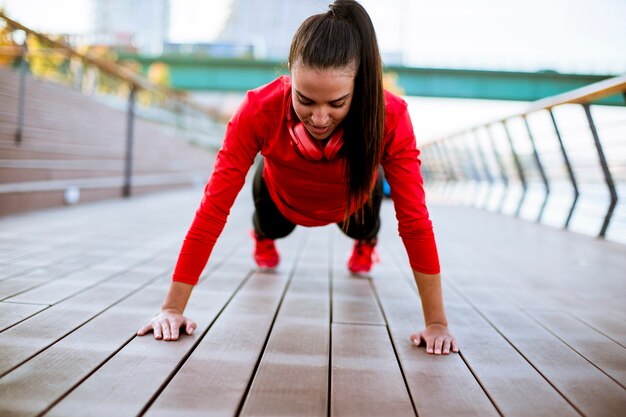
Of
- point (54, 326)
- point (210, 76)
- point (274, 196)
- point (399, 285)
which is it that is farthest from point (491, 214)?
point (210, 76)

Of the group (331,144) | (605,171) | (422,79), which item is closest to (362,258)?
(331,144)

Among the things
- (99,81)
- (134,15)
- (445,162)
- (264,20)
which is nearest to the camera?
(99,81)

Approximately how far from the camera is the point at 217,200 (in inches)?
60.8

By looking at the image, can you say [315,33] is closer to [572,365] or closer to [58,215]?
[572,365]

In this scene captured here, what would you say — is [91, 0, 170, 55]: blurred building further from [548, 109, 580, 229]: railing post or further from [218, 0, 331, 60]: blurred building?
[548, 109, 580, 229]: railing post

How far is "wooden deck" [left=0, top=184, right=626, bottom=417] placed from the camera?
1.12 m

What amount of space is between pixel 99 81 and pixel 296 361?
724cm

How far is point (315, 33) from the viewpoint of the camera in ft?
4.54

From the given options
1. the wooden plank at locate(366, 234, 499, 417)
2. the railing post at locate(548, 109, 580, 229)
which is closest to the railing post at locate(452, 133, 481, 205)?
the railing post at locate(548, 109, 580, 229)

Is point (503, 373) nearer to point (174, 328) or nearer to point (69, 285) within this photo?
point (174, 328)

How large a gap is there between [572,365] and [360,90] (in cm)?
93

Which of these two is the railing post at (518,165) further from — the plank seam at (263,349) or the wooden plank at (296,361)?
the wooden plank at (296,361)

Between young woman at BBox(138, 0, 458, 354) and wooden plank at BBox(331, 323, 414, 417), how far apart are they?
5.7 inches

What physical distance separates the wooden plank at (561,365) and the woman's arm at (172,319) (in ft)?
3.18
